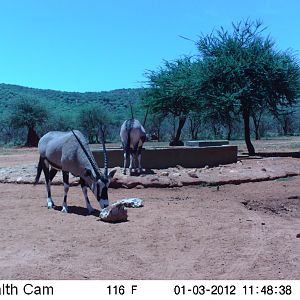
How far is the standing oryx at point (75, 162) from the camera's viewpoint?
9.65 metres

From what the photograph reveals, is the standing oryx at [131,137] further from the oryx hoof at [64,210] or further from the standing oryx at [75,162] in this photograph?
the oryx hoof at [64,210]

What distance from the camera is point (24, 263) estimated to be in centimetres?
649

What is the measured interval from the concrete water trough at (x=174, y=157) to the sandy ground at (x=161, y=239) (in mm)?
4196

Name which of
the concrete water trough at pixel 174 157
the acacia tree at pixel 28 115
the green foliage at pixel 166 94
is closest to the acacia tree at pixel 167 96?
the green foliage at pixel 166 94

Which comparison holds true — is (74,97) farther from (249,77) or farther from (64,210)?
(64,210)

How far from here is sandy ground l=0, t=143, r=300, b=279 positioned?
627 centimetres

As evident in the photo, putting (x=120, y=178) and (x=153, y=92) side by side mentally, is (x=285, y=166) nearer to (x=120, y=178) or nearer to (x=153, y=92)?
(x=120, y=178)

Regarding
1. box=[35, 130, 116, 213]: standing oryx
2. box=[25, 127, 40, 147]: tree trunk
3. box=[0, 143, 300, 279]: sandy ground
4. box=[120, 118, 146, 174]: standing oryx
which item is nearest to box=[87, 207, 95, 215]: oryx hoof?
box=[35, 130, 116, 213]: standing oryx

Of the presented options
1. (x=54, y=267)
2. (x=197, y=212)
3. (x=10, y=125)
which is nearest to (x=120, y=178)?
(x=197, y=212)

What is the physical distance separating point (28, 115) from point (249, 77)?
31.4 meters

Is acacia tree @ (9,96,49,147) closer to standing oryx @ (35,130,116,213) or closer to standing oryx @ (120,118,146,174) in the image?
standing oryx @ (120,118,146,174)

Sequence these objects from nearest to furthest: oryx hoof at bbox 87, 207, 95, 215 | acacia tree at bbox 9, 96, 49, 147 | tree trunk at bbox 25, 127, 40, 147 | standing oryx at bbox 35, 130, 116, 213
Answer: standing oryx at bbox 35, 130, 116, 213, oryx hoof at bbox 87, 207, 95, 215, tree trunk at bbox 25, 127, 40, 147, acacia tree at bbox 9, 96, 49, 147

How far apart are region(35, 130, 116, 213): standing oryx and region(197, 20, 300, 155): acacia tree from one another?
13.3 meters

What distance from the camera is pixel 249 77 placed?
24203mm
